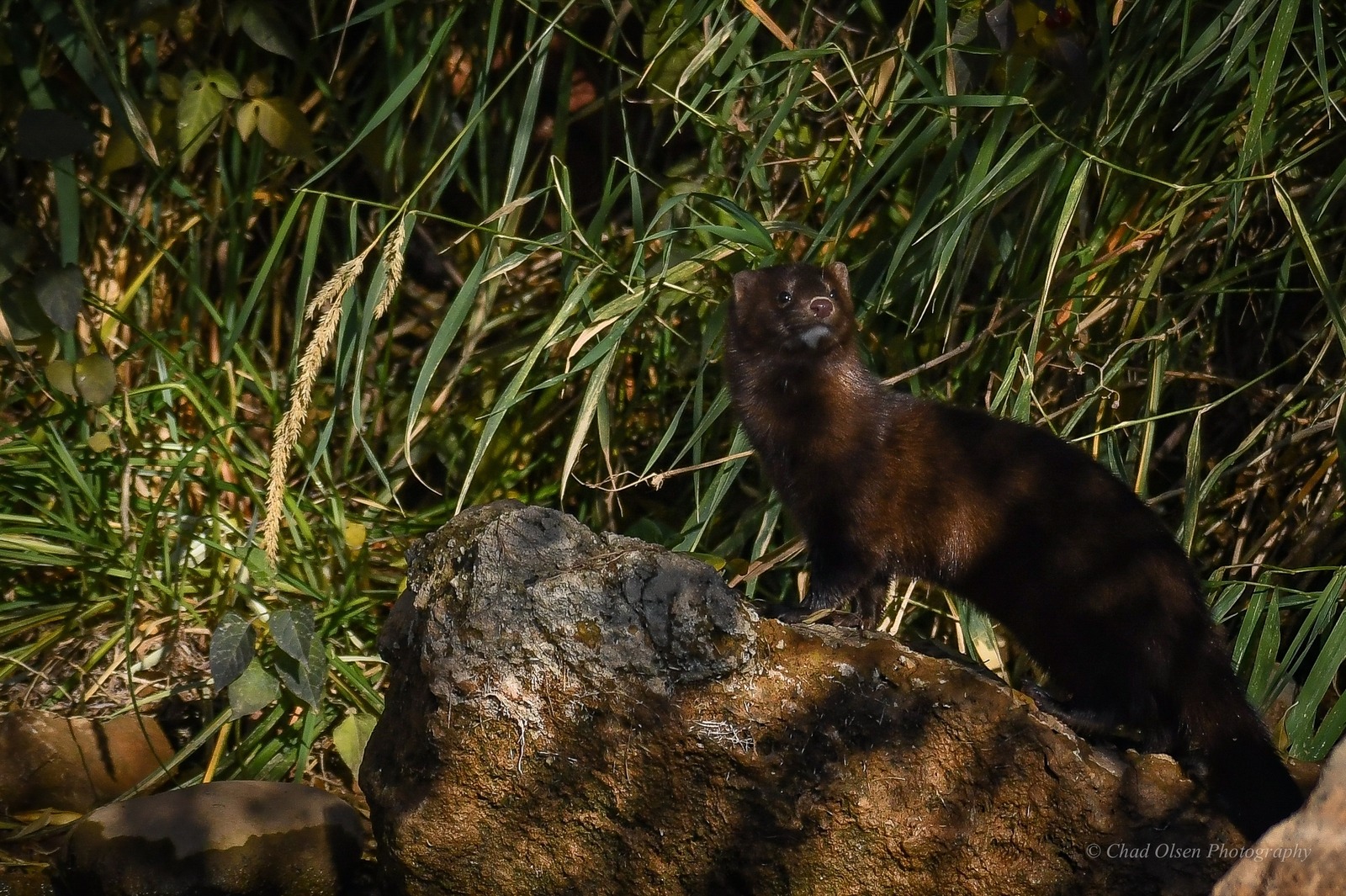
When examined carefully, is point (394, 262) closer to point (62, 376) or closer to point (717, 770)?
point (717, 770)

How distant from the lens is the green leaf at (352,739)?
12.2ft

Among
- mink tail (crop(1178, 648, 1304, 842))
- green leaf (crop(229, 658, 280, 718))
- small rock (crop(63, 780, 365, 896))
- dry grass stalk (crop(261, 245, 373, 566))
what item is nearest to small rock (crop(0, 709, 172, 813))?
green leaf (crop(229, 658, 280, 718))

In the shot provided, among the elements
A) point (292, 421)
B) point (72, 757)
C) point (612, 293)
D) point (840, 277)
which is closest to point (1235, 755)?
point (840, 277)

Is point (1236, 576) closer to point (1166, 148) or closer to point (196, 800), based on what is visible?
point (1166, 148)

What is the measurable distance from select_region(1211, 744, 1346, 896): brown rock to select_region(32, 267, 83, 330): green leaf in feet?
10.3

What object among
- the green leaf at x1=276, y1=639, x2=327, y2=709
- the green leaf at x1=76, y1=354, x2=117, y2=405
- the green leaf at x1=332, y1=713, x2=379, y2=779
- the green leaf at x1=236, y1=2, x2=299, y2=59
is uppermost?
the green leaf at x1=236, y1=2, x2=299, y2=59

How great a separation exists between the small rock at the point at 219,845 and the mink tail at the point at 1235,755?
181 centimetres

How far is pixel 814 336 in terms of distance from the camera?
11.2 feet

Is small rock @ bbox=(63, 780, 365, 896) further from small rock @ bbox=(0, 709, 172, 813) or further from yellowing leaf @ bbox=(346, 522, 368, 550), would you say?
yellowing leaf @ bbox=(346, 522, 368, 550)

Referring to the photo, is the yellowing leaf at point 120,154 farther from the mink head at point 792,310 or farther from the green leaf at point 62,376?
the mink head at point 792,310

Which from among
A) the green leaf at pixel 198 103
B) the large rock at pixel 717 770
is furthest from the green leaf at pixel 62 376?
the large rock at pixel 717 770

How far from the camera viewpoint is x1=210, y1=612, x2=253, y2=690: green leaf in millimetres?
3391

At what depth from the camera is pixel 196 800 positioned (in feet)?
10.7

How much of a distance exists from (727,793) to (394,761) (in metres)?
0.64
